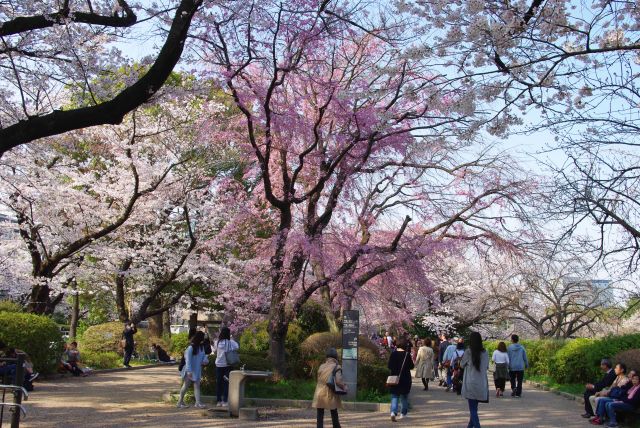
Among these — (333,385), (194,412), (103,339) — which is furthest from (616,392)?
(103,339)

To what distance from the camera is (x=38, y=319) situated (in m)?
16.8

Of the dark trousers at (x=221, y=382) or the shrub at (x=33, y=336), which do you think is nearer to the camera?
the dark trousers at (x=221, y=382)

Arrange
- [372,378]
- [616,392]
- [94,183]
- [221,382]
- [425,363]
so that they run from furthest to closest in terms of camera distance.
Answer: [94,183] < [425,363] < [372,378] < [221,382] < [616,392]

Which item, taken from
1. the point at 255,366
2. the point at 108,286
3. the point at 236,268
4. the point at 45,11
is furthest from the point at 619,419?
the point at 108,286

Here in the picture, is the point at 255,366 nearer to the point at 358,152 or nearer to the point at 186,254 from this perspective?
the point at 358,152

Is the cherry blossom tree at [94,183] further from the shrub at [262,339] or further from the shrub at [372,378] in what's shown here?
the shrub at [372,378]

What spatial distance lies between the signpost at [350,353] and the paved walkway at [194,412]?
1.19m

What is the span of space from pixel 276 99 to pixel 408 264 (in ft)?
16.9

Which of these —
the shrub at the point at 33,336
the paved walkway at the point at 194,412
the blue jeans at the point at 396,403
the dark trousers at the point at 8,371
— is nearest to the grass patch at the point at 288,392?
the paved walkway at the point at 194,412

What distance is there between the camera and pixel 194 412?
11938 millimetres

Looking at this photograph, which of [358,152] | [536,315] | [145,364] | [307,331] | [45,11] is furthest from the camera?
[536,315]

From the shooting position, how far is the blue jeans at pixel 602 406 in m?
11.3

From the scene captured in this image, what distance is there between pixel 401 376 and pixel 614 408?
3548 millimetres

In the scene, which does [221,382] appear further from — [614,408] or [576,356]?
[576,356]
